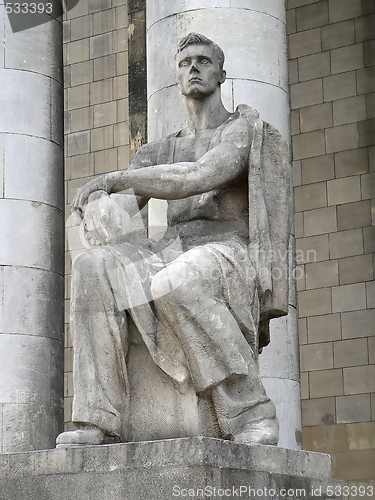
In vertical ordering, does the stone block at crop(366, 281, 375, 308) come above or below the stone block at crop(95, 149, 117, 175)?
below

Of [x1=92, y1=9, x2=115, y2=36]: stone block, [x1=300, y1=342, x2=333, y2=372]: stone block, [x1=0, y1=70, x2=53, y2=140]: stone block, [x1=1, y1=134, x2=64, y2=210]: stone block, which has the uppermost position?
[x1=92, y1=9, x2=115, y2=36]: stone block

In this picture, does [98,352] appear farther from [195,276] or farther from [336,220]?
[336,220]

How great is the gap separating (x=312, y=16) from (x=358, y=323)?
4.37m

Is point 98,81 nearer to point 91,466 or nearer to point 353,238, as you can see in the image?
point 353,238

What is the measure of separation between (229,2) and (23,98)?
7.87 feet

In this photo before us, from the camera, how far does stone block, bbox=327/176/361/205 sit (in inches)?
514

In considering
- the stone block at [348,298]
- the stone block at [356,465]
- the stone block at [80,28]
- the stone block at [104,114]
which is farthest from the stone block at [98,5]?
the stone block at [356,465]

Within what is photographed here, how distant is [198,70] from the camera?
20.8 feet

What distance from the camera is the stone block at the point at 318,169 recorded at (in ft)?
43.8

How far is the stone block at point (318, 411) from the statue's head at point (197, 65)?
279 inches

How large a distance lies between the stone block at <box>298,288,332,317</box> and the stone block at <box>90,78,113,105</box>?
465 cm

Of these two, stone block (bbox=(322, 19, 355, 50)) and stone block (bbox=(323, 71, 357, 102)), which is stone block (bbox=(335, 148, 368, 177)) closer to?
stone block (bbox=(323, 71, 357, 102))

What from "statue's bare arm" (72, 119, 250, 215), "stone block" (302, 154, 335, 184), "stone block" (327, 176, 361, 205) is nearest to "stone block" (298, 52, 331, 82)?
"stone block" (302, 154, 335, 184)

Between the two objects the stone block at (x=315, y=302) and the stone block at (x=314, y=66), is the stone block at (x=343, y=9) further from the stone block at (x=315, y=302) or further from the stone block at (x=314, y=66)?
the stone block at (x=315, y=302)
